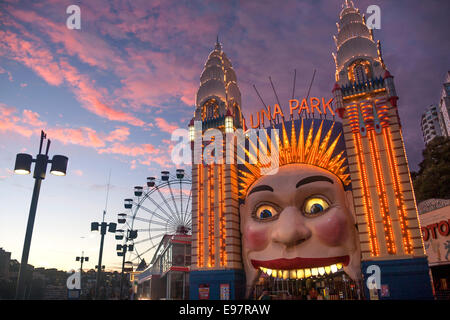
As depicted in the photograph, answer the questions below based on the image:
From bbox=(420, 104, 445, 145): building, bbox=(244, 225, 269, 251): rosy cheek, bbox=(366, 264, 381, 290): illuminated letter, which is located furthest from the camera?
bbox=(420, 104, 445, 145): building

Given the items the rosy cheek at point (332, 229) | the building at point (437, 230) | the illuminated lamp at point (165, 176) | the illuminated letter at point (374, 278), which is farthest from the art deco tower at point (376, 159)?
the illuminated lamp at point (165, 176)

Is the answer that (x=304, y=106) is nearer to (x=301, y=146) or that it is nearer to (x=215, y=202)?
(x=301, y=146)

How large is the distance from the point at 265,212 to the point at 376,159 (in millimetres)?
6402

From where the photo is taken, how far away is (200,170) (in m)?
22.6

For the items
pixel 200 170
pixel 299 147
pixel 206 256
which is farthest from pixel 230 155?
pixel 206 256

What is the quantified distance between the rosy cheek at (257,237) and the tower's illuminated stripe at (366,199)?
5074mm

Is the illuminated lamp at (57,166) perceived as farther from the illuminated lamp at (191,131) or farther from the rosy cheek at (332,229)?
the illuminated lamp at (191,131)

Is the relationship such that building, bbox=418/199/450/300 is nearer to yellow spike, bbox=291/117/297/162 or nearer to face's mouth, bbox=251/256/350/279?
face's mouth, bbox=251/256/350/279

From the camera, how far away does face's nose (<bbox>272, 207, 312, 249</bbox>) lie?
53.7ft

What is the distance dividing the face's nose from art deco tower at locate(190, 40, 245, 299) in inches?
159

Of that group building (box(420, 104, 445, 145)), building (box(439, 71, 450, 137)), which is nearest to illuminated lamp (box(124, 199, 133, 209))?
building (box(439, 71, 450, 137))

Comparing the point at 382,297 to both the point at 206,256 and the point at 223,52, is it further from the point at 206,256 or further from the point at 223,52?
the point at 223,52

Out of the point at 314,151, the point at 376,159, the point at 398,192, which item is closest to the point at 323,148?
the point at 314,151
